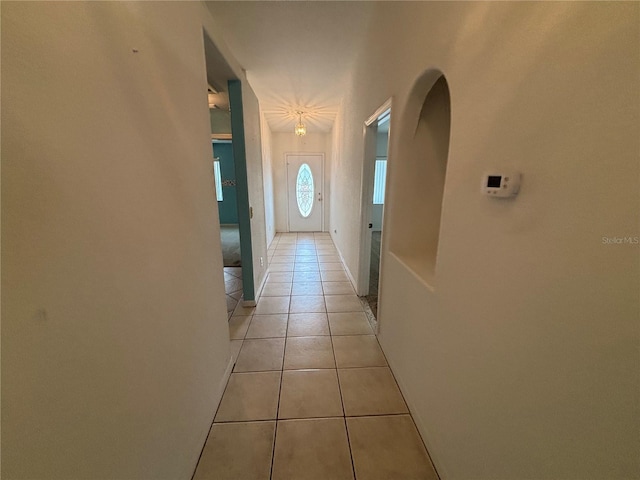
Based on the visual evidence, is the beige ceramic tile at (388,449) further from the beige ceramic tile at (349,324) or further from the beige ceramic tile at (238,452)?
the beige ceramic tile at (349,324)

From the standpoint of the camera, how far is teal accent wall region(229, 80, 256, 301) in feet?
7.66

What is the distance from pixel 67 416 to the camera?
0.58 m

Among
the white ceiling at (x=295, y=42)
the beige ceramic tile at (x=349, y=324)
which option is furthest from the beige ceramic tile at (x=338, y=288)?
the white ceiling at (x=295, y=42)

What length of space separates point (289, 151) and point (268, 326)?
479 cm

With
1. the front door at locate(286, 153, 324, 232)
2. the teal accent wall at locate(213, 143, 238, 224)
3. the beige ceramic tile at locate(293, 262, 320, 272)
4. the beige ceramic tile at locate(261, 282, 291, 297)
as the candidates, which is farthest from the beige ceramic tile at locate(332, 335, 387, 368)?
the teal accent wall at locate(213, 143, 238, 224)

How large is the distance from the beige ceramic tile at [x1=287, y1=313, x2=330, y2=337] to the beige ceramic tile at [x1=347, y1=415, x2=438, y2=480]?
35.3 inches

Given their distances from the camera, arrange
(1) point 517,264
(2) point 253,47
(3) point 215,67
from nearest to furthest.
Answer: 1. (1) point 517,264
2. (3) point 215,67
3. (2) point 253,47

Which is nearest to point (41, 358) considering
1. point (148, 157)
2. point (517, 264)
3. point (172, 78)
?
point (148, 157)

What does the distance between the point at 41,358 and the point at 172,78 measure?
110 cm

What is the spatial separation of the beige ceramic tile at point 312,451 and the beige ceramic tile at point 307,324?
0.85 metres

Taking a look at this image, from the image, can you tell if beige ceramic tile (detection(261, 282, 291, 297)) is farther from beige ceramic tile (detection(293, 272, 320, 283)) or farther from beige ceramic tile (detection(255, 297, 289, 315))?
beige ceramic tile (detection(293, 272, 320, 283))

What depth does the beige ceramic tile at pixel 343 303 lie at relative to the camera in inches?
107

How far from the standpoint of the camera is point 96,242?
660mm

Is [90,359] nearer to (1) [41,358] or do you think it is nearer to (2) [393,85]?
(1) [41,358]
